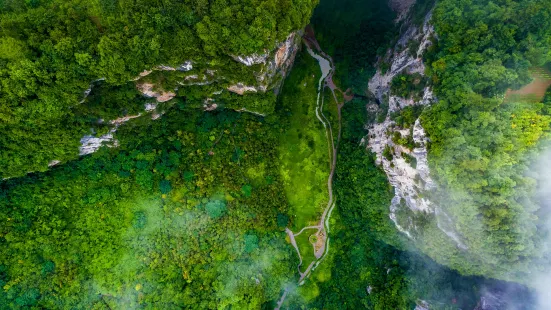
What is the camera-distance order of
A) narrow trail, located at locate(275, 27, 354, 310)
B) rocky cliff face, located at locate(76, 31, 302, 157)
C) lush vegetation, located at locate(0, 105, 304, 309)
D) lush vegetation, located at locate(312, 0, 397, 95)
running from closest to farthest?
rocky cliff face, located at locate(76, 31, 302, 157) < lush vegetation, located at locate(0, 105, 304, 309) < lush vegetation, located at locate(312, 0, 397, 95) < narrow trail, located at locate(275, 27, 354, 310)

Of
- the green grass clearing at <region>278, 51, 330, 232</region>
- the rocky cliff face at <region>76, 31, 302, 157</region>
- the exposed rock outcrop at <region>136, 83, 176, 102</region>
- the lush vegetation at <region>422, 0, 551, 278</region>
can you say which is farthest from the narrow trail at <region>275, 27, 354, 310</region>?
the exposed rock outcrop at <region>136, 83, 176, 102</region>

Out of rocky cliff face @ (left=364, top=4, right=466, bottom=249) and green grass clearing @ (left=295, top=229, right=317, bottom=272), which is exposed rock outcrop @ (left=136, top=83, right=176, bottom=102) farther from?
green grass clearing @ (left=295, top=229, right=317, bottom=272)

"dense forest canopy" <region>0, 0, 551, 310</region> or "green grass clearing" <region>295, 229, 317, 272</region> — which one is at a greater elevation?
"dense forest canopy" <region>0, 0, 551, 310</region>

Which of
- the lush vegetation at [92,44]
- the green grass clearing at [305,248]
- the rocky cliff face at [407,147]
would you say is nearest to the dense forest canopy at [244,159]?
the lush vegetation at [92,44]

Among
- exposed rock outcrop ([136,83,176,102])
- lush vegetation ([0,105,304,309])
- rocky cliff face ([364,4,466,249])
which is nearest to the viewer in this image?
rocky cliff face ([364,4,466,249])

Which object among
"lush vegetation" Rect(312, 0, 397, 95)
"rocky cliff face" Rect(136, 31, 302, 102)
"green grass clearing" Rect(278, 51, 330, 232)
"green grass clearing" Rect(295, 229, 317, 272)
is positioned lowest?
"green grass clearing" Rect(295, 229, 317, 272)

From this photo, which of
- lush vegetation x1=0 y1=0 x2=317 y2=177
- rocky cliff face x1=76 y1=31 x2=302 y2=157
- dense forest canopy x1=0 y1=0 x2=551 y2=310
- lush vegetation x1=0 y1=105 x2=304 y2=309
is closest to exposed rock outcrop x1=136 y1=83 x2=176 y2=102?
rocky cliff face x1=76 y1=31 x2=302 y2=157

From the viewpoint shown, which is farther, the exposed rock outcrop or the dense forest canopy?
the exposed rock outcrop
